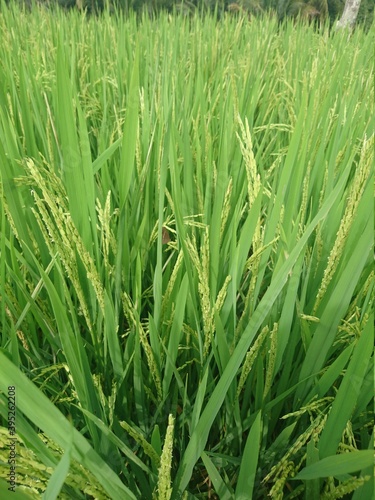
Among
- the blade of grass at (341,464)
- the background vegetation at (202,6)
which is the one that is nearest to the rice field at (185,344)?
the blade of grass at (341,464)

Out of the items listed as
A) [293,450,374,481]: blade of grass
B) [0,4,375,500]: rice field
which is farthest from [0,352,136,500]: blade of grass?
[293,450,374,481]: blade of grass

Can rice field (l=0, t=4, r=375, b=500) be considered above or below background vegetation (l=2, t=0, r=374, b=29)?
below

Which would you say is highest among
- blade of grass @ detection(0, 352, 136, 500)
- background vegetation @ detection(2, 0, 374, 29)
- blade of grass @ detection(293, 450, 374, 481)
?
background vegetation @ detection(2, 0, 374, 29)

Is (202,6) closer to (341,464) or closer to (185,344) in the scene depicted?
(185,344)

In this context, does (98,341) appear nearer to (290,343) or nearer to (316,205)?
(290,343)

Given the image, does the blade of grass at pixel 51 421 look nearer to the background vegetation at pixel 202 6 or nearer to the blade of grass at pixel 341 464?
the blade of grass at pixel 341 464

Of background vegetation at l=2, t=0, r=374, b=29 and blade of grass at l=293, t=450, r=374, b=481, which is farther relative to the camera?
background vegetation at l=2, t=0, r=374, b=29

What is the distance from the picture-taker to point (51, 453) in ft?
1.09

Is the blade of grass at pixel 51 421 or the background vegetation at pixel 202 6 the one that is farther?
the background vegetation at pixel 202 6


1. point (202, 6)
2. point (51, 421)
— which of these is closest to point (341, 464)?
Result: point (51, 421)

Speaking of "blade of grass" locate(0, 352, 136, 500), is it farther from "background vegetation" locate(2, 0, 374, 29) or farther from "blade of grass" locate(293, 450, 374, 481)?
"background vegetation" locate(2, 0, 374, 29)

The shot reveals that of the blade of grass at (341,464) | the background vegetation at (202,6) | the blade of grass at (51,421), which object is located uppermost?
the background vegetation at (202,6)

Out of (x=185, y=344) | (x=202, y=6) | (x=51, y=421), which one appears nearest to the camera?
(x=51, y=421)

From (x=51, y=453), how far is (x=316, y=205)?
593 millimetres
